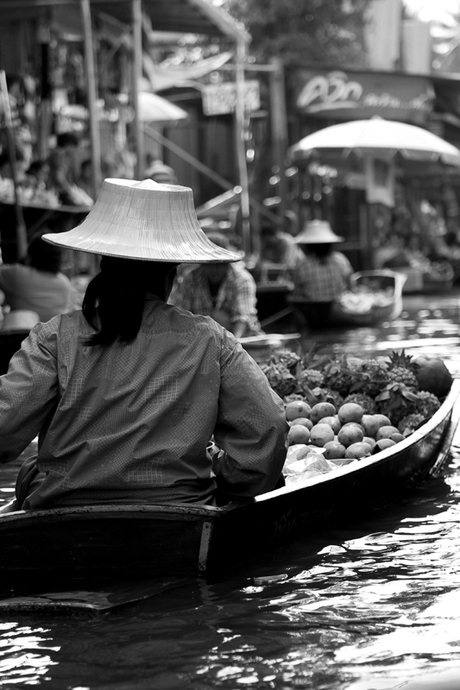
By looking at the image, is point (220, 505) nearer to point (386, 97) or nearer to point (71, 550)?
point (71, 550)

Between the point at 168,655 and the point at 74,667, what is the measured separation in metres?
0.27

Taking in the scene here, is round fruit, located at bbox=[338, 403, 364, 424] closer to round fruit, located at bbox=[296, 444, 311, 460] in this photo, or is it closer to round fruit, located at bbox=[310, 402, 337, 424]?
round fruit, located at bbox=[310, 402, 337, 424]

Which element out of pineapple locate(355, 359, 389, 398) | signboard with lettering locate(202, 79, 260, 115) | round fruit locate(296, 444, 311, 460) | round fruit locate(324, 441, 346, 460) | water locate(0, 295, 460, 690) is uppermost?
signboard with lettering locate(202, 79, 260, 115)

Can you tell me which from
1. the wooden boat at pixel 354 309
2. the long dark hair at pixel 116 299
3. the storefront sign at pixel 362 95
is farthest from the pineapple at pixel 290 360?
the storefront sign at pixel 362 95

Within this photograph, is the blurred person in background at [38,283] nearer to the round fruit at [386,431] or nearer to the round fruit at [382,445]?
the round fruit at [386,431]

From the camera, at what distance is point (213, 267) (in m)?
8.14

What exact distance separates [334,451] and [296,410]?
0.42 m

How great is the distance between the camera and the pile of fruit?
17.0 feet

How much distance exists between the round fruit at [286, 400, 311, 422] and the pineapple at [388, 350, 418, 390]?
50cm

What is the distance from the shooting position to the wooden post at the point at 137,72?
10148 millimetres

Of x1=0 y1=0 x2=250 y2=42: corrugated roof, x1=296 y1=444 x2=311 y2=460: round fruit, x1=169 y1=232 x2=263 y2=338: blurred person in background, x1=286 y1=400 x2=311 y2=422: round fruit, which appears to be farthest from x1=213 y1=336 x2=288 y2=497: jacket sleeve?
x1=0 y1=0 x2=250 y2=42: corrugated roof

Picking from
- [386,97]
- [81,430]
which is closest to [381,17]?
[386,97]

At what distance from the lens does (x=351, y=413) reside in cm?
538

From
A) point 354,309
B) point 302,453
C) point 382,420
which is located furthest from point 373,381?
point 354,309
